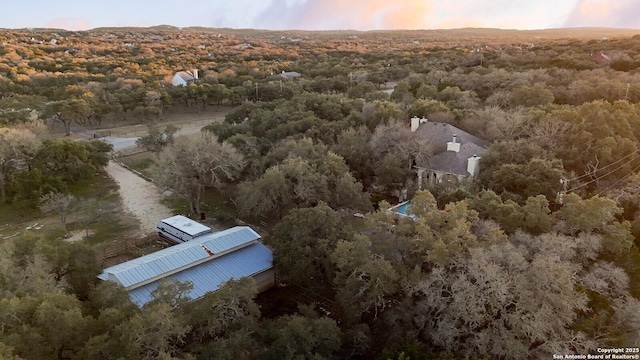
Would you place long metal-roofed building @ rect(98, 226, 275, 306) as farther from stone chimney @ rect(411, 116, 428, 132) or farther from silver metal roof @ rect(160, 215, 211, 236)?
stone chimney @ rect(411, 116, 428, 132)

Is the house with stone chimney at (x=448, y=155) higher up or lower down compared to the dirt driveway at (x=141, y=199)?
higher up

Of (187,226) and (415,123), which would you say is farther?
(415,123)

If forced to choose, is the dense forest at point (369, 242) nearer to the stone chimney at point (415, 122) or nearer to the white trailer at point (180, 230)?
the stone chimney at point (415, 122)

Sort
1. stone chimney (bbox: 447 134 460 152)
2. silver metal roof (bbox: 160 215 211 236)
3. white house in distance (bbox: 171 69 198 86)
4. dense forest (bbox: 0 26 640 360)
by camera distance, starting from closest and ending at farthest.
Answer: dense forest (bbox: 0 26 640 360) → silver metal roof (bbox: 160 215 211 236) → stone chimney (bbox: 447 134 460 152) → white house in distance (bbox: 171 69 198 86)

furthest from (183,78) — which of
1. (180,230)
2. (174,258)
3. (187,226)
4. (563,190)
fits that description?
(563,190)

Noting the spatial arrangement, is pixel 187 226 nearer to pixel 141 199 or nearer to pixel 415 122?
pixel 141 199

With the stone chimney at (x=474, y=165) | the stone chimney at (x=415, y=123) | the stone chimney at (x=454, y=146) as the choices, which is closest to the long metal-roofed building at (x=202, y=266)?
the stone chimney at (x=474, y=165)

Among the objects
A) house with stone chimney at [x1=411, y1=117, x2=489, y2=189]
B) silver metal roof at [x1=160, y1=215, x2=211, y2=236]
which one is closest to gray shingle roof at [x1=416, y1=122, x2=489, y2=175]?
house with stone chimney at [x1=411, y1=117, x2=489, y2=189]
